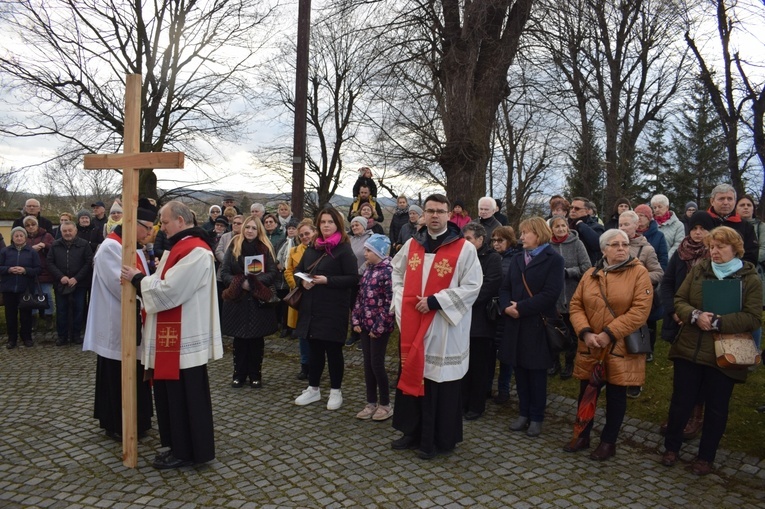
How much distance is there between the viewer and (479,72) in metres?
10.9

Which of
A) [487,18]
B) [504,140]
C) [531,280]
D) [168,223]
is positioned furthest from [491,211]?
[504,140]

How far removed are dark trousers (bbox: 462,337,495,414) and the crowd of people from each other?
1cm

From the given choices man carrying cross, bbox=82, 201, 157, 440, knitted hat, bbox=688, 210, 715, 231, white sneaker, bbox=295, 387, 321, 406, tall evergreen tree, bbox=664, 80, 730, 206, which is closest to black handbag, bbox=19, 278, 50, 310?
man carrying cross, bbox=82, 201, 157, 440

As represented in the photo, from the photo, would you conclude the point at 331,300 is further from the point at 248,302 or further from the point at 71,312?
the point at 71,312

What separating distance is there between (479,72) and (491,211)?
4.54 meters

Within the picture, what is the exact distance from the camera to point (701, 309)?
15.5ft

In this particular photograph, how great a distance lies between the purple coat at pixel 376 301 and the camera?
18.5ft

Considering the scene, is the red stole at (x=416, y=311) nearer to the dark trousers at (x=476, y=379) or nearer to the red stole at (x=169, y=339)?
the dark trousers at (x=476, y=379)

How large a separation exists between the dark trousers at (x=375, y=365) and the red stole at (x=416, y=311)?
730 mm

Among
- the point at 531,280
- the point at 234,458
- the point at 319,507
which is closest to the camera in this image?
the point at 319,507

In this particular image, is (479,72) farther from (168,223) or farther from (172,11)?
(172,11)

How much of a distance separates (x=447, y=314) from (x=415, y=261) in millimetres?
576

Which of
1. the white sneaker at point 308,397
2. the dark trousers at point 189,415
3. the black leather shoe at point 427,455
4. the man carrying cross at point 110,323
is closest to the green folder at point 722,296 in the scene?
the black leather shoe at point 427,455

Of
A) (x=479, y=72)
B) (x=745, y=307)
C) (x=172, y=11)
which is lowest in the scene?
(x=745, y=307)
